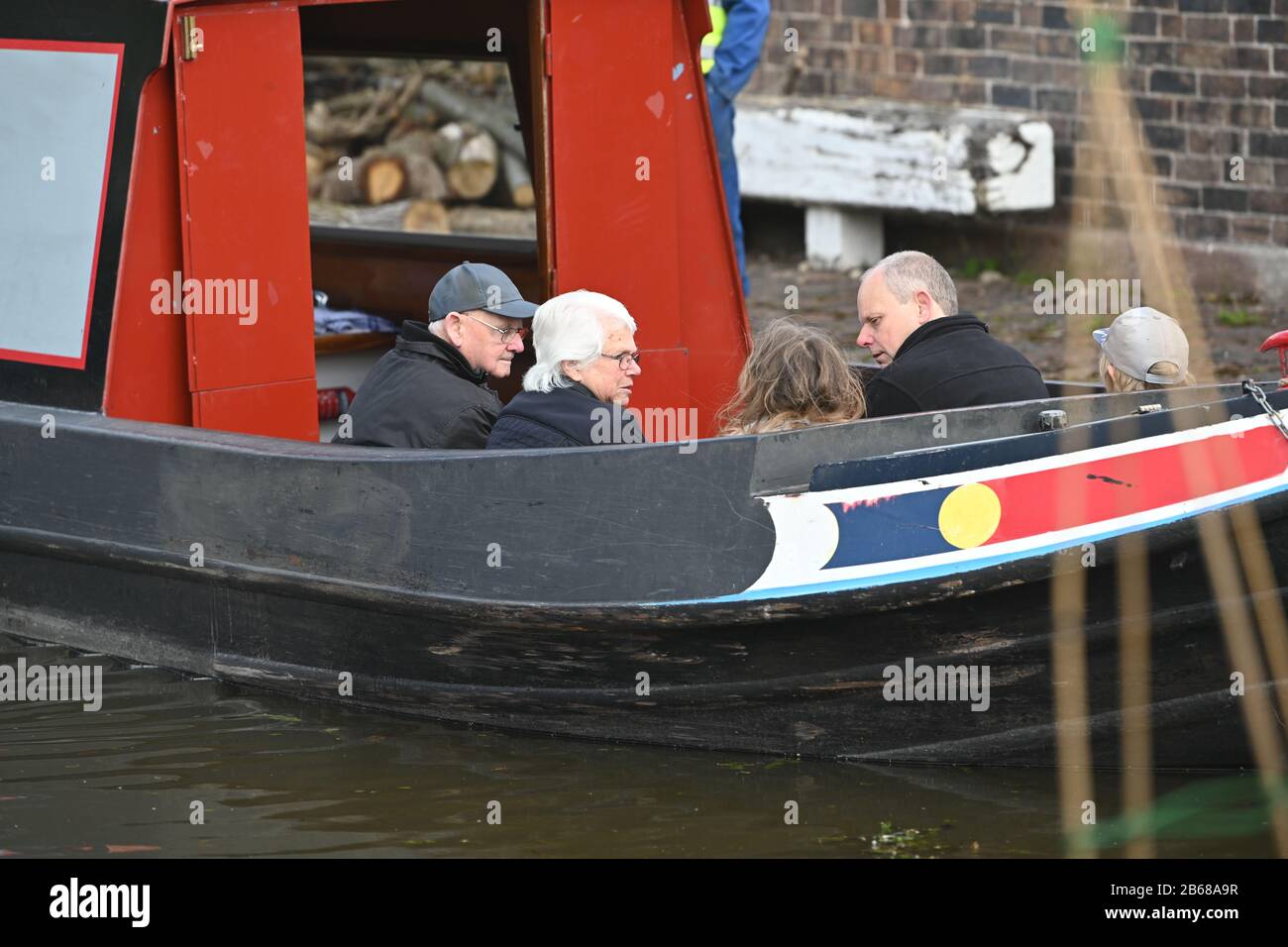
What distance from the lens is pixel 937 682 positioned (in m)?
4.40

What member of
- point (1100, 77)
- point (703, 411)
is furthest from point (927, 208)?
point (703, 411)

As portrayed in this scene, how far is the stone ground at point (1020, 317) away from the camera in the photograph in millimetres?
8414

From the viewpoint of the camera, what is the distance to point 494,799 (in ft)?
15.0

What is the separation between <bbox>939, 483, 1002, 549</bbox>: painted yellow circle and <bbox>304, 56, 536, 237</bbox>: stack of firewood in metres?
7.98

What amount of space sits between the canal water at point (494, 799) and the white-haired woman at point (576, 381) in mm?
815

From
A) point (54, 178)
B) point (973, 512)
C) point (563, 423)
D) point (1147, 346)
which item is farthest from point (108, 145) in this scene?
point (1147, 346)

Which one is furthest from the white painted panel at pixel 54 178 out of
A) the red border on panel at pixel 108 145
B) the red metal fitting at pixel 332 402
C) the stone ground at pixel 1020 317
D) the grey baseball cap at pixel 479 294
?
the stone ground at pixel 1020 317

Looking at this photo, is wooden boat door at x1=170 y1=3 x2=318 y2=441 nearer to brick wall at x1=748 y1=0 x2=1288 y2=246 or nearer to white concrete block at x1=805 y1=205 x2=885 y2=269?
brick wall at x1=748 y1=0 x2=1288 y2=246

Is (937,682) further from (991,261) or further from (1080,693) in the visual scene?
(991,261)

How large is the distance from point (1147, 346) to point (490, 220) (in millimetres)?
8231

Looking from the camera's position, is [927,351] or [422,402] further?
[422,402]

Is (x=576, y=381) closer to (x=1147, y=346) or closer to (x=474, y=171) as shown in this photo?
(x=1147, y=346)
